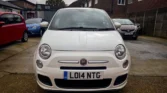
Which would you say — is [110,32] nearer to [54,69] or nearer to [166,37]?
[54,69]

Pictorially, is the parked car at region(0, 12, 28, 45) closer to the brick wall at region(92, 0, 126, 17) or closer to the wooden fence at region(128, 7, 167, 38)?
the wooden fence at region(128, 7, 167, 38)

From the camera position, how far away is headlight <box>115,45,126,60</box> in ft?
8.25

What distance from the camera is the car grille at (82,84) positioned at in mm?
2385

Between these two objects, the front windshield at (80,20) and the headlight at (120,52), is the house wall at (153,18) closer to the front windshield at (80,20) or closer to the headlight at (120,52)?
the front windshield at (80,20)

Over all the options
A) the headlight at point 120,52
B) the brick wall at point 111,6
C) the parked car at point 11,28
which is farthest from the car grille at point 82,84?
the brick wall at point 111,6

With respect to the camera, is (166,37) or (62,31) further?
(166,37)

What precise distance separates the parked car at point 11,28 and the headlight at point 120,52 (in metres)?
4.76

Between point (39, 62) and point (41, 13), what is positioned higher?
point (41, 13)

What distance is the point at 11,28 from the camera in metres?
6.79

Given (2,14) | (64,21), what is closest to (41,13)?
(2,14)

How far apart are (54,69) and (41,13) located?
23986 millimetres

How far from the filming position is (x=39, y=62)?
2.46m

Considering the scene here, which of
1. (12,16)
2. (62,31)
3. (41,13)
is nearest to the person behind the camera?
(62,31)

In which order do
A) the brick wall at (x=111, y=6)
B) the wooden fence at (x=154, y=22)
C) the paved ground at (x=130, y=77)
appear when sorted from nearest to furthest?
1. the paved ground at (x=130, y=77)
2. the wooden fence at (x=154, y=22)
3. the brick wall at (x=111, y=6)
